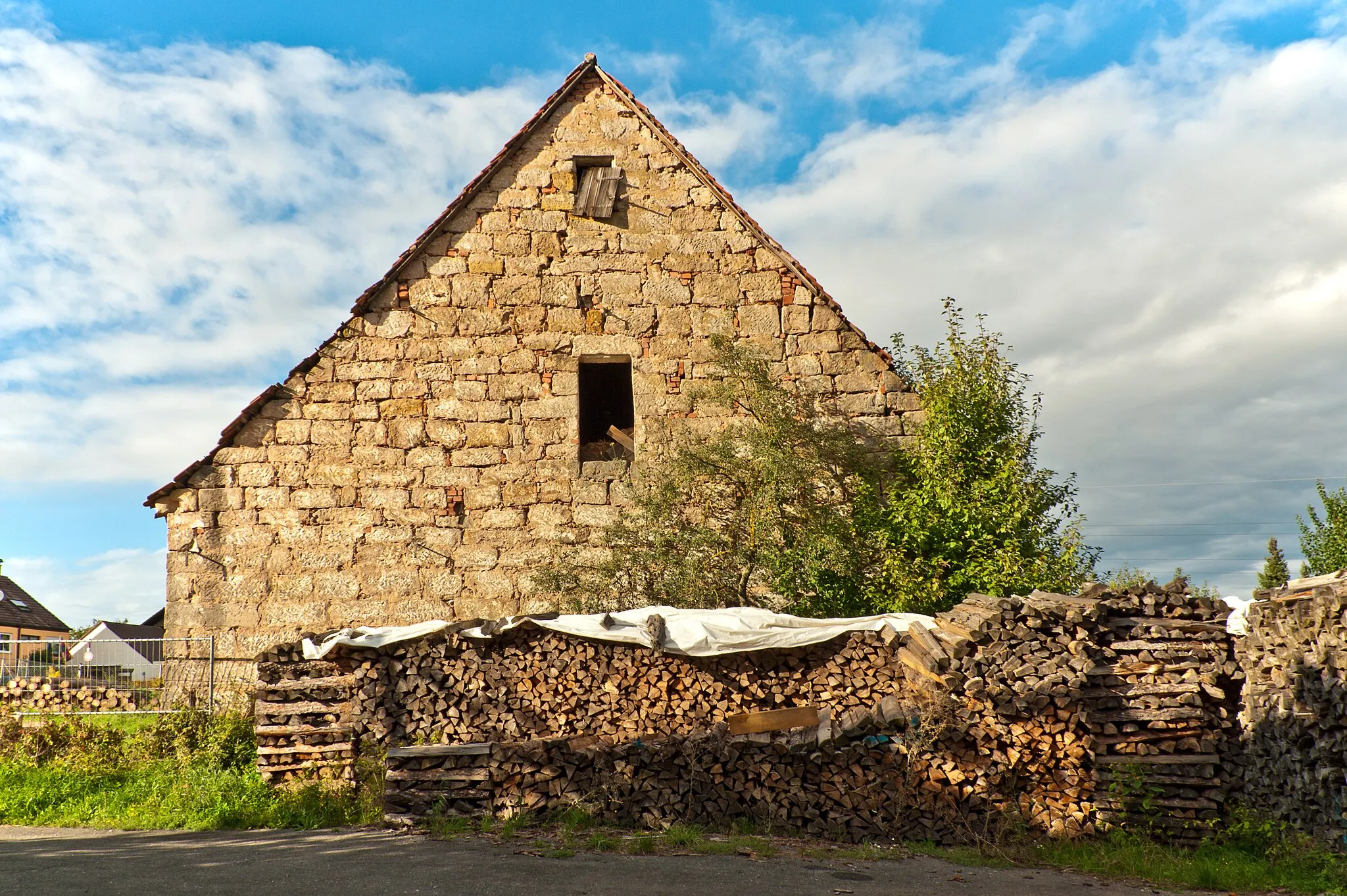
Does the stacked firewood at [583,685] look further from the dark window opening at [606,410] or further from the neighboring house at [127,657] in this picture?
the neighboring house at [127,657]

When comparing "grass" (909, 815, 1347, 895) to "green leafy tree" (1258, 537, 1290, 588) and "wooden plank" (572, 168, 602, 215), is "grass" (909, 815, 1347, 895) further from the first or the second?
"green leafy tree" (1258, 537, 1290, 588)

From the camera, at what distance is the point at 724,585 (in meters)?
10.7

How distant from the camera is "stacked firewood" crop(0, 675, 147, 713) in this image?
10758mm

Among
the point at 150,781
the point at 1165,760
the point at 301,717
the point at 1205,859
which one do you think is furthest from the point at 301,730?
the point at 1205,859

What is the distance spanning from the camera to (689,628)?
8.38m

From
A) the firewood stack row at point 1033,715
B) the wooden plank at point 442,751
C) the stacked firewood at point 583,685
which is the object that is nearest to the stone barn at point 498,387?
the stacked firewood at point 583,685

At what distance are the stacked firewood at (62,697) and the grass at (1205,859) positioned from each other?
8.72 meters

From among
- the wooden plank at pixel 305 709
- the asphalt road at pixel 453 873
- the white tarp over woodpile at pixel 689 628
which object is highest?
the white tarp over woodpile at pixel 689 628

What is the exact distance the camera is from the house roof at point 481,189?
1148 centimetres

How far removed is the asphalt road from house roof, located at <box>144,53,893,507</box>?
17.3 feet

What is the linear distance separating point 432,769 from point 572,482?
4249mm

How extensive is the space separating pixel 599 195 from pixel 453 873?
8325mm

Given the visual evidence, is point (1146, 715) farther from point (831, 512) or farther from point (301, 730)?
point (301, 730)

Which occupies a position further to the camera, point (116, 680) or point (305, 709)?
point (116, 680)
